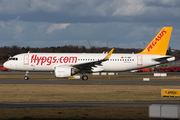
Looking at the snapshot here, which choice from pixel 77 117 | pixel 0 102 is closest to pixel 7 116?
pixel 77 117

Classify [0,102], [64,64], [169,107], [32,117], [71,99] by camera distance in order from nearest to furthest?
[169,107] → [32,117] → [0,102] → [71,99] → [64,64]

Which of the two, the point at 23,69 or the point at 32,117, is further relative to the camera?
the point at 23,69

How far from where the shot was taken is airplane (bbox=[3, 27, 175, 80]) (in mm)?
46228

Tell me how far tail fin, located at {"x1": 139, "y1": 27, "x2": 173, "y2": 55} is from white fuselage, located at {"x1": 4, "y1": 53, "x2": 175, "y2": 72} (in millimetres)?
1315

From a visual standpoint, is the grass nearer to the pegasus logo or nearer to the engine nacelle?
the engine nacelle

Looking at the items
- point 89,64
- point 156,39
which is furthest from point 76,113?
point 156,39

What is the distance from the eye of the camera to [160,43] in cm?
5016

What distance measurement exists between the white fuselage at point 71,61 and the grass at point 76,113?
29.8m

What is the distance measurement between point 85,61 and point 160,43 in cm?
1425

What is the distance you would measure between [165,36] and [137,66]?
25.8 feet

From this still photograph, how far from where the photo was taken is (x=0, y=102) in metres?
20.7

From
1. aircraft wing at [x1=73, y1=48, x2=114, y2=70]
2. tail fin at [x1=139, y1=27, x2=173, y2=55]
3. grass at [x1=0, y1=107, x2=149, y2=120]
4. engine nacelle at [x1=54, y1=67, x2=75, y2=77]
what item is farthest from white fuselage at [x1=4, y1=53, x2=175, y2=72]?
grass at [x1=0, y1=107, x2=149, y2=120]

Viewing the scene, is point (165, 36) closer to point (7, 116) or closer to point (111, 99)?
point (111, 99)

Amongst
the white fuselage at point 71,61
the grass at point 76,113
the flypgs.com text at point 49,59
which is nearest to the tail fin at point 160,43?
the white fuselage at point 71,61
